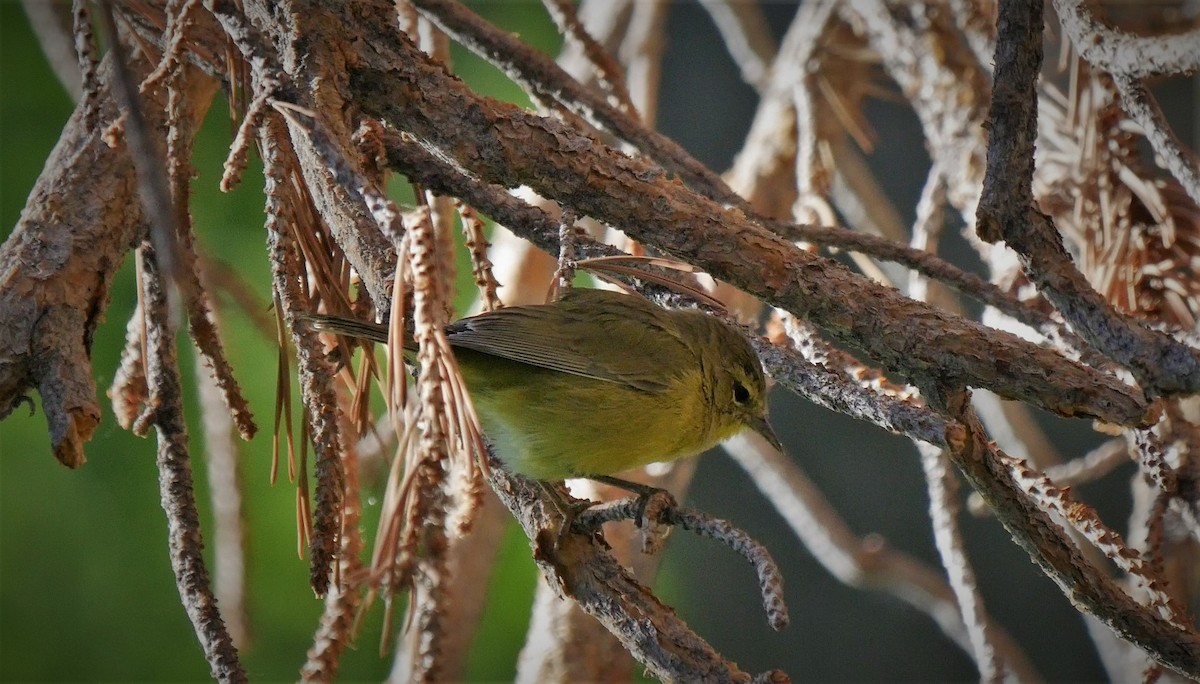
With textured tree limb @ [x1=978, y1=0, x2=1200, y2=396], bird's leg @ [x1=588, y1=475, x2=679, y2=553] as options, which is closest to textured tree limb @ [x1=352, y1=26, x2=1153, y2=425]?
textured tree limb @ [x1=978, y1=0, x2=1200, y2=396]

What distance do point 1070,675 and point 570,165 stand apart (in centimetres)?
364

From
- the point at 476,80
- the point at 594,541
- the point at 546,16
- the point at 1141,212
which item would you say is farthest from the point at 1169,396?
the point at 546,16

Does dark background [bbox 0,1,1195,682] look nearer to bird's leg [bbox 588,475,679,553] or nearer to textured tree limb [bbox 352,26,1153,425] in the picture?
textured tree limb [bbox 352,26,1153,425]

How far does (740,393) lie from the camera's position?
2.10 metres

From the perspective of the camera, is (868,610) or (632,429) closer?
(632,429)

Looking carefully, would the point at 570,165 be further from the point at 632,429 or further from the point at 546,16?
the point at 546,16

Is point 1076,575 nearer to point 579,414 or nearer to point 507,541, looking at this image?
point 579,414

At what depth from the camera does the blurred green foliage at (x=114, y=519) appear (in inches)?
136

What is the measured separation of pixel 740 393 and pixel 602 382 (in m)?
0.34

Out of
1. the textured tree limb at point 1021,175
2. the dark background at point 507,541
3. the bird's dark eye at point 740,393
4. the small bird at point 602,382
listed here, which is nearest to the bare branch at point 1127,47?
the textured tree limb at point 1021,175

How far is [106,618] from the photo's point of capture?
148 inches

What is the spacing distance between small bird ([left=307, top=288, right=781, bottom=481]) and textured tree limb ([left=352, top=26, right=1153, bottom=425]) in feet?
1.24

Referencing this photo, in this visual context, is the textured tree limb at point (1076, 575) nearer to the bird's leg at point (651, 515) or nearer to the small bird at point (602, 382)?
the bird's leg at point (651, 515)

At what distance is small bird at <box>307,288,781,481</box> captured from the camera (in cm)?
177
